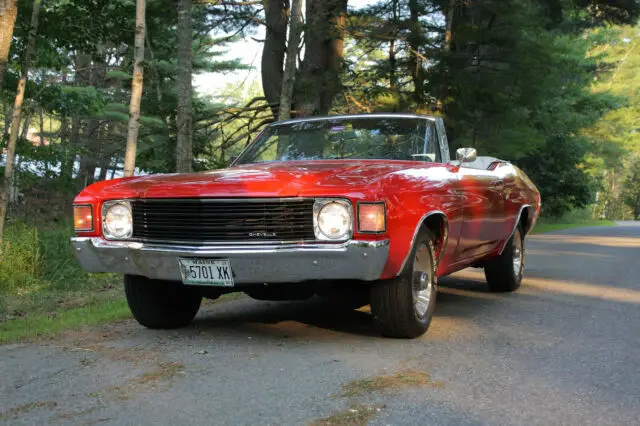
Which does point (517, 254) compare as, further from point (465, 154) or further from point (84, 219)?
point (84, 219)

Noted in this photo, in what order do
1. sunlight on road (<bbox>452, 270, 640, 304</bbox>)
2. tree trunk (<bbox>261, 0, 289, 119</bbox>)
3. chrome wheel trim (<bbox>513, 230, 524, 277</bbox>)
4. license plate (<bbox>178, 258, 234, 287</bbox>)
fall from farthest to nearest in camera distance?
tree trunk (<bbox>261, 0, 289, 119</bbox>) < chrome wheel trim (<bbox>513, 230, 524, 277</bbox>) < sunlight on road (<bbox>452, 270, 640, 304</bbox>) < license plate (<bbox>178, 258, 234, 287</bbox>)

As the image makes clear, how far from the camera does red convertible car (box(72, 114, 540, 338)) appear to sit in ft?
14.9

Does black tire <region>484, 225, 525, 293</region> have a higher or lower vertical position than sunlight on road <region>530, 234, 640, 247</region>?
higher

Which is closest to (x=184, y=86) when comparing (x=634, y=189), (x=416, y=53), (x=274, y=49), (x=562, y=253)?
(x=274, y=49)

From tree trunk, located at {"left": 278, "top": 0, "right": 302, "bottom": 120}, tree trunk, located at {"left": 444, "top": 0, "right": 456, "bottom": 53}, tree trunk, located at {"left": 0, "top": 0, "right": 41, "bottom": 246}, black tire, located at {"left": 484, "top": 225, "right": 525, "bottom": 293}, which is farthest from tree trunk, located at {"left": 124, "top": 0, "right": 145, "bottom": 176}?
tree trunk, located at {"left": 444, "top": 0, "right": 456, "bottom": 53}

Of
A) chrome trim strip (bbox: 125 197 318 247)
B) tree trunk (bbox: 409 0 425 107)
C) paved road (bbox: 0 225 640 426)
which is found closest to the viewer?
paved road (bbox: 0 225 640 426)

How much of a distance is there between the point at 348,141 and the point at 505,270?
8.50 feet

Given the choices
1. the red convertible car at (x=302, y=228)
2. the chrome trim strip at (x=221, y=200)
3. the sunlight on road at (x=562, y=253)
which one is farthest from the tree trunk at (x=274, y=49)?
the chrome trim strip at (x=221, y=200)

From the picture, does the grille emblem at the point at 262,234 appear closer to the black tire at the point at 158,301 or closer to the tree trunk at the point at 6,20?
the black tire at the point at 158,301

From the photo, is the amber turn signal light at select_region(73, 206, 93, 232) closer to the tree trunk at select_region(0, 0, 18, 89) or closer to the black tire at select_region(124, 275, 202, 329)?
the black tire at select_region(124, 275, 202, 329)

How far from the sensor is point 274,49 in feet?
56.2

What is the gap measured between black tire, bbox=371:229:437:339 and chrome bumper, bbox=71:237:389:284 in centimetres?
33

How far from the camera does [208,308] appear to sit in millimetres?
7008

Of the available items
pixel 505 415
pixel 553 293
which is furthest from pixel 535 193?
pixel 505 415
